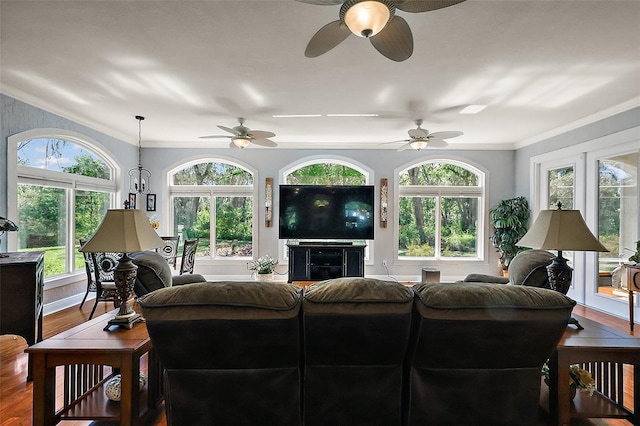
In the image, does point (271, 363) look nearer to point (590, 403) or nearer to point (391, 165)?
point (590, 403)

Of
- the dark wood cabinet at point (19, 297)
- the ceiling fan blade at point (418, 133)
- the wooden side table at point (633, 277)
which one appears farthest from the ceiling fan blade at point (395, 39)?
the wooden side table at point (633, 277)

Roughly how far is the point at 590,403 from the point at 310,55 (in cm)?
262

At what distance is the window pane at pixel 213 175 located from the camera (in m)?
6.38

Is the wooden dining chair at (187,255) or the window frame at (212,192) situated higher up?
the window frame at (212,192)

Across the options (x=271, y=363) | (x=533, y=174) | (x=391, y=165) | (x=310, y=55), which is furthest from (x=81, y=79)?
(x=533, y=174)

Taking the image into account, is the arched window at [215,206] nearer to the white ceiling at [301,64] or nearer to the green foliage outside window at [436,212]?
the white ceiling at [301,64]

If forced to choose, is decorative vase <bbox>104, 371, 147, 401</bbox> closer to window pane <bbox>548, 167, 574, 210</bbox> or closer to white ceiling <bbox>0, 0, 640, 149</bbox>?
white ceiling <bbox>0, 0, 640, 149</bbox>

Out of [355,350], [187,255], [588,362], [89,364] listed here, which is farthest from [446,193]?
[89,364]

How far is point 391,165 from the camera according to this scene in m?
6.22

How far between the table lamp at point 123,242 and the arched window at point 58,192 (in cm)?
295

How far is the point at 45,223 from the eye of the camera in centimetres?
430

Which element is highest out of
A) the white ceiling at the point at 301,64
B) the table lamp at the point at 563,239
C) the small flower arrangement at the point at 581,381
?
the white ceiling at the point at 301,64

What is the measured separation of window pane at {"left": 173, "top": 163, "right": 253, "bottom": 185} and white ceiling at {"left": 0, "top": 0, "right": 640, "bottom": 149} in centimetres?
150

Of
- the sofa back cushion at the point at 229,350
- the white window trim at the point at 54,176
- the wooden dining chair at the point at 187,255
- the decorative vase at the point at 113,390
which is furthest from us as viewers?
the wooden dining chair at the point at 187,255
